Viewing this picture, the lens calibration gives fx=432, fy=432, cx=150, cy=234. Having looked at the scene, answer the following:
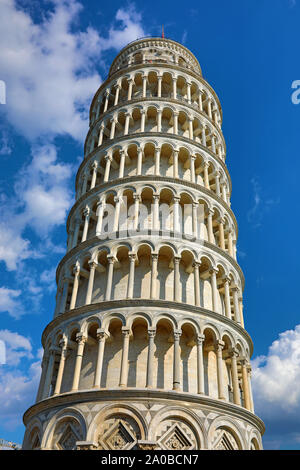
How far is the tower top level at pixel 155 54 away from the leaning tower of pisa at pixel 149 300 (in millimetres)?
3565

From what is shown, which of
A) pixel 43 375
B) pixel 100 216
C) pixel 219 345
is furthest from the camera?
pixel 100 216

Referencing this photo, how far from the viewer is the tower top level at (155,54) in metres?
35.3

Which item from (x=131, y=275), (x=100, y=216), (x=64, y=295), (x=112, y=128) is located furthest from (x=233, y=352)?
(x=112, y=128)

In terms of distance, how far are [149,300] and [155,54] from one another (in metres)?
23.8

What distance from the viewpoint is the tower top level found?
116ft

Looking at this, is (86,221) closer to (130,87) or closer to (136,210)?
(136,210)

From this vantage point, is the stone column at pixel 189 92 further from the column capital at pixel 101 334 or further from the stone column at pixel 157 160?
the column capital at pixel 101 334

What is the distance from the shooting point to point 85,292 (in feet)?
77.7

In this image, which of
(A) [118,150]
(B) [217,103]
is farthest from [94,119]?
(B) [217,103]

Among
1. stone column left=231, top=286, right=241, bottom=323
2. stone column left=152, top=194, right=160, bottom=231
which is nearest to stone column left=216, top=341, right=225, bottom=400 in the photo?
stone column left=231, top=286, right=241, bottom=323

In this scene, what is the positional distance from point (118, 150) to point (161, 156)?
281cm

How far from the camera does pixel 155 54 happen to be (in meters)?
35.8

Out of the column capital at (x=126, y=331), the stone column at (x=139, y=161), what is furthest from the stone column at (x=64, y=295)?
the stone column at (x=139, y=161)

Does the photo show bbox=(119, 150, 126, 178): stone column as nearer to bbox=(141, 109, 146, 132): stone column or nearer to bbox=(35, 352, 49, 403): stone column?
bbox=(141, 109, 146, 132): stone column
